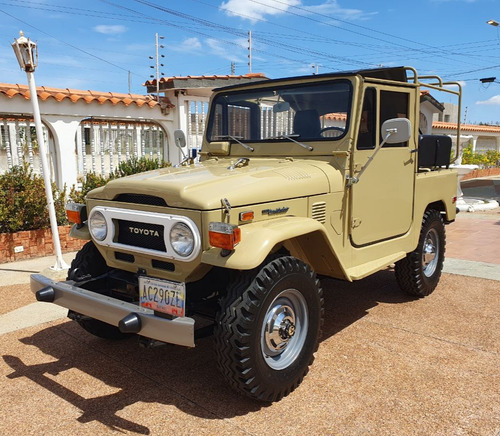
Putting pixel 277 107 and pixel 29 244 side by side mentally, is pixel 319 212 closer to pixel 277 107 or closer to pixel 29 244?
pixel 277 107

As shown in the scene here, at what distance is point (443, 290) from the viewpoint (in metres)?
5.37

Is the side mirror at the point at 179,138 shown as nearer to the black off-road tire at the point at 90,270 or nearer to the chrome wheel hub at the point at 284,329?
the black off-road tire at the point at 90,270

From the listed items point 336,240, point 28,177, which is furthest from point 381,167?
point 28,177

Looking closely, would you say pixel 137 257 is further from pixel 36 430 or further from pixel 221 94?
pixel 221 94

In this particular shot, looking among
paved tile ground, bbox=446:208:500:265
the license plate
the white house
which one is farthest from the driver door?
the white house

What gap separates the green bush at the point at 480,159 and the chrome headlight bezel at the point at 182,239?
20.0 m

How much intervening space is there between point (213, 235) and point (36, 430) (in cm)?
151

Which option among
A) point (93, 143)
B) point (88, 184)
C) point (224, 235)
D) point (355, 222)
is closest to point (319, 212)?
point (355, 222)

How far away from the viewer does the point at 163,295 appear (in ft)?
9.42

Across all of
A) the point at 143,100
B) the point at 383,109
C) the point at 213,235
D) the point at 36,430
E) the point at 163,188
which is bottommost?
the point at 36,430

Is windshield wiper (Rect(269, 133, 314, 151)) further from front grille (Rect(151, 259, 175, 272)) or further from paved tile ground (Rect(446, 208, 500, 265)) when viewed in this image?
paved tile ground (Rect(446, 208, 500, 265))

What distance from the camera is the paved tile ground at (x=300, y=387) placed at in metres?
2.78

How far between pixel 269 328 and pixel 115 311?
956 millimetres

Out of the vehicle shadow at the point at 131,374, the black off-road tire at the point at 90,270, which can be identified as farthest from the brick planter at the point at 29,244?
the black off-road tire at the point at 90,270
